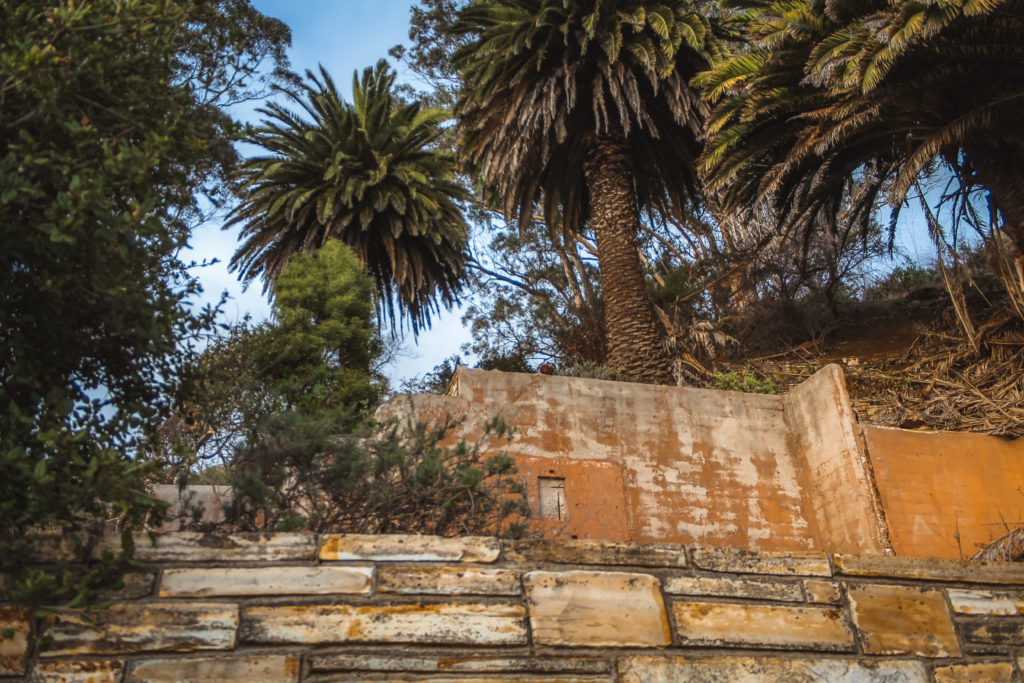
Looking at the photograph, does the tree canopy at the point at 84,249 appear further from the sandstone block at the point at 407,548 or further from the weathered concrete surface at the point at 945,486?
the weathered concrete surface at the point at 945,486

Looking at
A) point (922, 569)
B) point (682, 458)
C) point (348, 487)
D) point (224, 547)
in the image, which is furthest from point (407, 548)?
point (682, 458)

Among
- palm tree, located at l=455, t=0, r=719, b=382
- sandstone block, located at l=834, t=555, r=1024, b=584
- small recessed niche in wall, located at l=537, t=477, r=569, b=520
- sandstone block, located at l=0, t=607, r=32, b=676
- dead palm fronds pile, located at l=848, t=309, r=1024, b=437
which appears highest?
palm tree, located at l=455, t=0, r=719, b=382

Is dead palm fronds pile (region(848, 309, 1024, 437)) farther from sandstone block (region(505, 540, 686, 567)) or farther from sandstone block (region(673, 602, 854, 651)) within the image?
sandstone block (region(505, 540, 686, 567))

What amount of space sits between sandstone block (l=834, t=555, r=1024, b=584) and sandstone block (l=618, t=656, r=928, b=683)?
1.20ft

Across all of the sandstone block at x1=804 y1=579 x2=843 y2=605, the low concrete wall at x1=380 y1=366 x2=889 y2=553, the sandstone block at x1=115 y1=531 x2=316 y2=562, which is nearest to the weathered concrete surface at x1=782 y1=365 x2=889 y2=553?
the low concrete wall at x1=380 y1=366 x2=889 y2=553

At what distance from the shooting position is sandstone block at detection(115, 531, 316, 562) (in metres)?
3.15

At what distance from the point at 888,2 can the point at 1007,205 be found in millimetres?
3345

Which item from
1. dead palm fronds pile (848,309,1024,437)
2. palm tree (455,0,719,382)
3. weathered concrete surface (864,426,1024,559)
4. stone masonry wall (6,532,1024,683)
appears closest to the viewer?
stone masonry wall (6,532,1024,683)

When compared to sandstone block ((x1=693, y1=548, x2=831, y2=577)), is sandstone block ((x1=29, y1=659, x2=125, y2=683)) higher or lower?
lower

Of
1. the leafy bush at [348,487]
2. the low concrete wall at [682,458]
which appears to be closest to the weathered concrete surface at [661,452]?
the low concrete wall at [682,458]

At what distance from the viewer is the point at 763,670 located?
11.2 ft

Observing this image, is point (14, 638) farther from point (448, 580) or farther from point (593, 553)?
point (593, 553)

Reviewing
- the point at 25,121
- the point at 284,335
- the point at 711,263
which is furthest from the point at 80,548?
the point at 711,263

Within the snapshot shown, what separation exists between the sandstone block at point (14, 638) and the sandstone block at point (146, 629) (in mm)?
65
